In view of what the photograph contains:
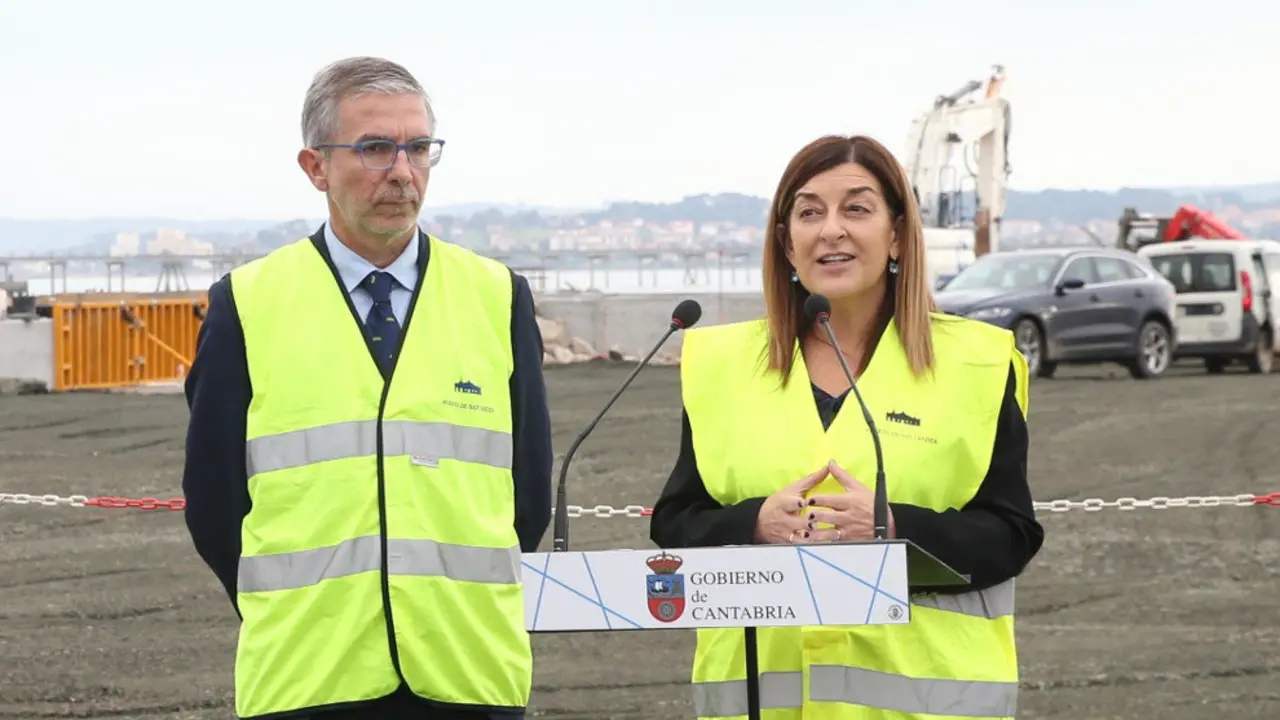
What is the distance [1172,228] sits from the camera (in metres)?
36.1

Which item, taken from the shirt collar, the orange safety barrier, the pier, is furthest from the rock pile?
the shirt collar

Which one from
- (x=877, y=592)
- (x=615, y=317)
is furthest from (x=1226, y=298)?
(x=877, y=592)

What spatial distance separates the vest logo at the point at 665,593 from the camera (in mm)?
3570

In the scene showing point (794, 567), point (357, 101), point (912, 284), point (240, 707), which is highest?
point (357, 101)

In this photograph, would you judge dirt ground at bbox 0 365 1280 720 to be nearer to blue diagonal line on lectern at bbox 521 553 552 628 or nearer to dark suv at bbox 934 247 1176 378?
dark suv at bbox 934 247 1176 378

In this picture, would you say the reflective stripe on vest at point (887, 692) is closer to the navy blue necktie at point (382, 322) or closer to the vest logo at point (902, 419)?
the vest logo at point (902, 419)

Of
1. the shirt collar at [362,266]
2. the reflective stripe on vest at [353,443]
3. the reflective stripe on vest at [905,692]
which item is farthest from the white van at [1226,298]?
the reflective stripe on vest at [353,443]

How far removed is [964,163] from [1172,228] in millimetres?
4966

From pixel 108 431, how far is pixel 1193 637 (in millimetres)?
13632

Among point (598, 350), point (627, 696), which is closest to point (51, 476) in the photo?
point (627, 696)

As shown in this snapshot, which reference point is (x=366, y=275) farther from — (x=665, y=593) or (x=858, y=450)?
(x=858, y=450)

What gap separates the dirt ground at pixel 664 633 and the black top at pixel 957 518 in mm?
4261

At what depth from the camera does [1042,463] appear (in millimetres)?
17219

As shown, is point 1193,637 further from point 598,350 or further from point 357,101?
point 598,350
